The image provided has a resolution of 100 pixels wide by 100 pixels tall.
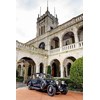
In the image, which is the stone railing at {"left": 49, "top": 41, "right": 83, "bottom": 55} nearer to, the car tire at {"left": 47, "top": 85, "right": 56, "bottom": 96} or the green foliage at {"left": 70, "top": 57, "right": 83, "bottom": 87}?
the green foliage at {"left": 70, "top": 57, "right": 83, "bottom": 87}

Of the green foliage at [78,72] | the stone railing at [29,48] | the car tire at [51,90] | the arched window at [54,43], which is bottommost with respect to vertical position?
the car tire at [51,90]

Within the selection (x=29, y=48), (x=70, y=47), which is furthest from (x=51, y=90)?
(x=29, y=48)

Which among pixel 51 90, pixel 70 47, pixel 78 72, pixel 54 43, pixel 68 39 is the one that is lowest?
pixel 51 90

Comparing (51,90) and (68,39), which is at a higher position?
(68,39)

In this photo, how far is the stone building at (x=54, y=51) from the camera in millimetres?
4859

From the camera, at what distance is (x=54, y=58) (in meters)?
5.60

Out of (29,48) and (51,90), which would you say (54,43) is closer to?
A: (29,48)

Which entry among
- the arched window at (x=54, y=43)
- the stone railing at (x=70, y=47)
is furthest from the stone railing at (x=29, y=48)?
the arched window at (x=54, y=43)

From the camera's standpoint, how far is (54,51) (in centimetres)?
568

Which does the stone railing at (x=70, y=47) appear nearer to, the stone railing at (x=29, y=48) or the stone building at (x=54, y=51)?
the stone building at (x=54, y=51)

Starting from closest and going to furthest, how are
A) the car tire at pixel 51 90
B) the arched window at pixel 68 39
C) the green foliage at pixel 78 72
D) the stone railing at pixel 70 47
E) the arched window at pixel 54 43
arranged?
the car tire at pixel 51 90 → the green foliage at pixel 78 72 → the stone railing at pixel 70 47 → the arched window at pixel 68 39 → the arched window at pixel 54 43
